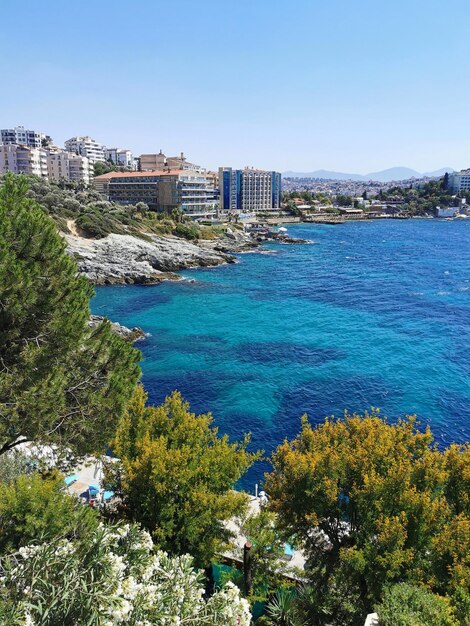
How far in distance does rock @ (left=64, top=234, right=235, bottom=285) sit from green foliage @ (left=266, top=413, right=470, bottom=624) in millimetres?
53647

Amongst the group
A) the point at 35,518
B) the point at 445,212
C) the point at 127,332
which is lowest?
the point at 127,332

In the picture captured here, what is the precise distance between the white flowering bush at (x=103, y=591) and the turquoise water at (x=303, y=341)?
51.5 feet

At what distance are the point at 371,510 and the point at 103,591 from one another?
273 inches

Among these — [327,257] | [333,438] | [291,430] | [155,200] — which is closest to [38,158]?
[155,200]

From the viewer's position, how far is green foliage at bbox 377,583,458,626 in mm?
8367

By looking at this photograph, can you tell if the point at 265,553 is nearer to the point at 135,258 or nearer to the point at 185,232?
the point at 135,258

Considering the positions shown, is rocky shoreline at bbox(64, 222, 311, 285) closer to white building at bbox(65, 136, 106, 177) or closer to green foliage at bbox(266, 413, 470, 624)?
green foliage at bbox(266, 413, 470, 624)

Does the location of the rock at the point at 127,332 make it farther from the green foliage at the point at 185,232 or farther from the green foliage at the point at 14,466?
the green foliage at the point at 185,232

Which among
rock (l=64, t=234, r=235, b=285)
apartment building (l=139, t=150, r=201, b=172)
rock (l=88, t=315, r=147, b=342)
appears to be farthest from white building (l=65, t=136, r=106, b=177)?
rock (l=88, t=315, r=147, b=342)

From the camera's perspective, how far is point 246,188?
149750mm

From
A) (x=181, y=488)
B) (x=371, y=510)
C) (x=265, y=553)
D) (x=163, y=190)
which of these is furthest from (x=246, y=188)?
(x=371, y=510)

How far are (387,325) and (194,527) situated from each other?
37.8 meters

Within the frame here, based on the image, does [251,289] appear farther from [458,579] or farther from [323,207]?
[323,207]

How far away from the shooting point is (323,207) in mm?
181750
